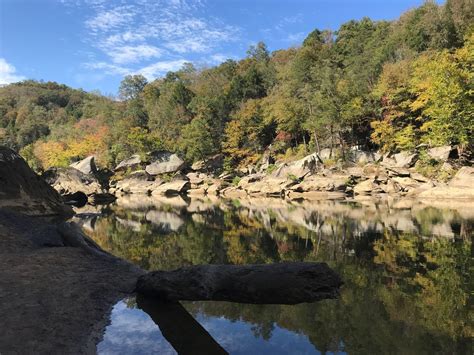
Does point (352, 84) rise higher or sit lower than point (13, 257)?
higher

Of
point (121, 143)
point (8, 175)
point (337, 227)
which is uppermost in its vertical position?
point (121, 143)

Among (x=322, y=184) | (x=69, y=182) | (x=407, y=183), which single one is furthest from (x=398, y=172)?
(x=69, y=182)

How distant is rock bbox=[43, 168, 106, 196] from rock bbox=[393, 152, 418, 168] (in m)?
29.6

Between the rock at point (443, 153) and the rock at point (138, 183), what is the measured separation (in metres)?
33.4

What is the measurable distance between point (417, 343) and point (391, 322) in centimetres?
75

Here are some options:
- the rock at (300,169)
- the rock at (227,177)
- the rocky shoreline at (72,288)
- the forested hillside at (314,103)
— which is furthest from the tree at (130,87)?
the rocky shoreline at (72,288)

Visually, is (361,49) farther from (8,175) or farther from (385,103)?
(8,175)

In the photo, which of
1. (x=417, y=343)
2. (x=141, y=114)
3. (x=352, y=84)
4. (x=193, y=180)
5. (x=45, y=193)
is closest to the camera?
(x=417, y=343)

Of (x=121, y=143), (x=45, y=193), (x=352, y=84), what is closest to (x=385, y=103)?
(x=352, y=84)

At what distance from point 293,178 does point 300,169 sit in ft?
5.09

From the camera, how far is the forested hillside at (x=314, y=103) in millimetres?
33812

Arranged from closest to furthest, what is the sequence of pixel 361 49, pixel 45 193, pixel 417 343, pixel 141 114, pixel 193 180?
pixel 417 343 → pixel 45 193 → pixel 193 180 → pixel 361 49 → pixel 141 114

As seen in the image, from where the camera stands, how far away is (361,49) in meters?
56.3

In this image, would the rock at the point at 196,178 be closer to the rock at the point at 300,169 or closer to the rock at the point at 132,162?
the rock at the point at 132,162
